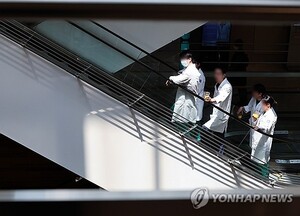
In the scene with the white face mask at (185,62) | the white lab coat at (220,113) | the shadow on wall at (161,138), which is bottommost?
the shadow on wall at (161,138)

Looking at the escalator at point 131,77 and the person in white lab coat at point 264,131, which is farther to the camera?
the person in white lab coat at point 264,131

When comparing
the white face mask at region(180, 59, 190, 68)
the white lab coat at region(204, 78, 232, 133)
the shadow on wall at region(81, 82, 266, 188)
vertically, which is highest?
the white face mask at region(180, 59, 190, 68)

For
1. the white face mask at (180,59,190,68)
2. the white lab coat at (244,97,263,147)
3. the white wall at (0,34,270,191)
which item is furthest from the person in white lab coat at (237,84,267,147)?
the white face mask at (180,59,190,68)

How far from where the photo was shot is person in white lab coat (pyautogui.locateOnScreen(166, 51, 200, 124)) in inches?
135

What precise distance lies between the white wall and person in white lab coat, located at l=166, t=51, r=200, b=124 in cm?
15

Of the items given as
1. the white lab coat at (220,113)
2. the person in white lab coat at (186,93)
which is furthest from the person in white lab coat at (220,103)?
the person in white lab coat at (186,93)

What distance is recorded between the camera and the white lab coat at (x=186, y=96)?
135 inches

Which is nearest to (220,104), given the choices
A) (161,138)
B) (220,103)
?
(220,103)

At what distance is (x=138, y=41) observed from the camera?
11.6ft

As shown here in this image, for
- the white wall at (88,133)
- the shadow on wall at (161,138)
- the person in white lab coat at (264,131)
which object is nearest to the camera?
the white wall at (88,133)

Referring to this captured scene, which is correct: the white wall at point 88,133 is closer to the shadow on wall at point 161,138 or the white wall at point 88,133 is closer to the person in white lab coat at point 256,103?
the shadow on wall at point 161,138

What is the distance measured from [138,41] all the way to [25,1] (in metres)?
3.17

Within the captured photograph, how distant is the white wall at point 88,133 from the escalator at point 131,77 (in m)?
0.04

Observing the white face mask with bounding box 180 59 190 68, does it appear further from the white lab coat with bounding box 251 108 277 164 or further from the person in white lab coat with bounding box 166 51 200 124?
the white lab coat with bounding box 251 108 277 164
